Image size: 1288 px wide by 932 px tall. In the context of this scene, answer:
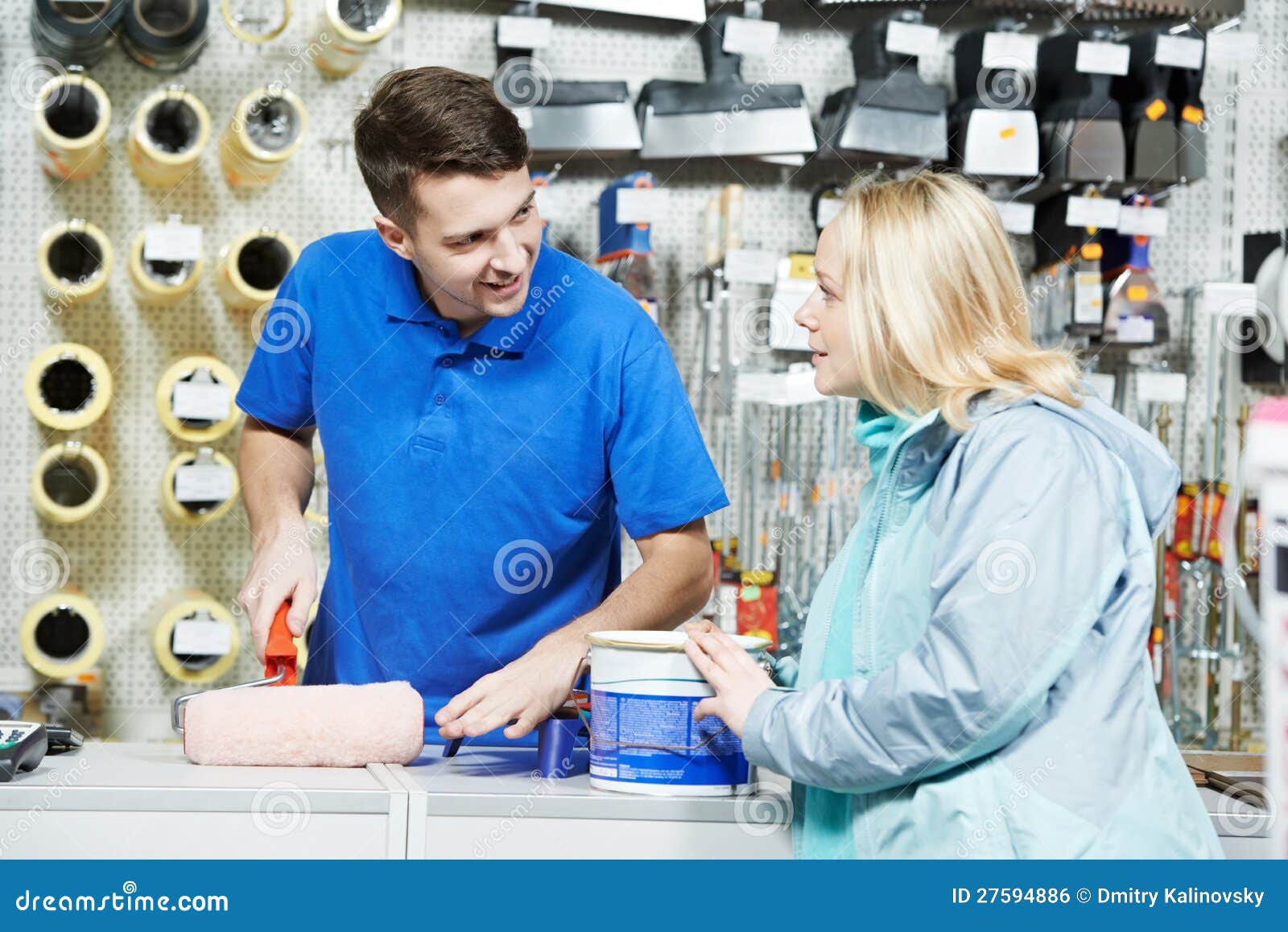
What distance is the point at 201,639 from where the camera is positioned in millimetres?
3020

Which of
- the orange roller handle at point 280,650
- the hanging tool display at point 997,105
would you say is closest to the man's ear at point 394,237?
the orange roller handle at point 280,650

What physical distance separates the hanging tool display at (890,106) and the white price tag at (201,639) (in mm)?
1911

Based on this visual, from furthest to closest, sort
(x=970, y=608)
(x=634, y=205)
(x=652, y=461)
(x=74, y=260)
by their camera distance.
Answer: (x=634, y=205)
(x=74, y=260)
(x=652, y=461)
(x=970, y=608)

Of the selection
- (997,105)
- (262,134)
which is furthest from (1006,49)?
(262,134)

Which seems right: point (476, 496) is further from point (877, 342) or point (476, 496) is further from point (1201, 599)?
point (1201, 599)

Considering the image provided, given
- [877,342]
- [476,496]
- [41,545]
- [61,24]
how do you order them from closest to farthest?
[877,342] → [476,496] → [61,24] → [41,545]

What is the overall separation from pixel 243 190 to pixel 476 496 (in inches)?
69.9

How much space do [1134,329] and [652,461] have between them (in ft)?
6.66

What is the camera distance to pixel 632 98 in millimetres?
3477

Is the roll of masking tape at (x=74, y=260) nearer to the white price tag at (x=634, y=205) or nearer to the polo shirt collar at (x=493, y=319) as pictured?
the white price tag at (x=634, y=205)

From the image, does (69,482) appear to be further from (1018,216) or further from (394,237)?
(1018,216)

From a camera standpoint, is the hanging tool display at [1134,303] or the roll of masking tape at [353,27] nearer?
the roll of masking tape at [353,27]

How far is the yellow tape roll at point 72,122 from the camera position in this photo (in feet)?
9.79

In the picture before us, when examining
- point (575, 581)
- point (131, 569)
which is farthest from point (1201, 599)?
point (131, 569)
